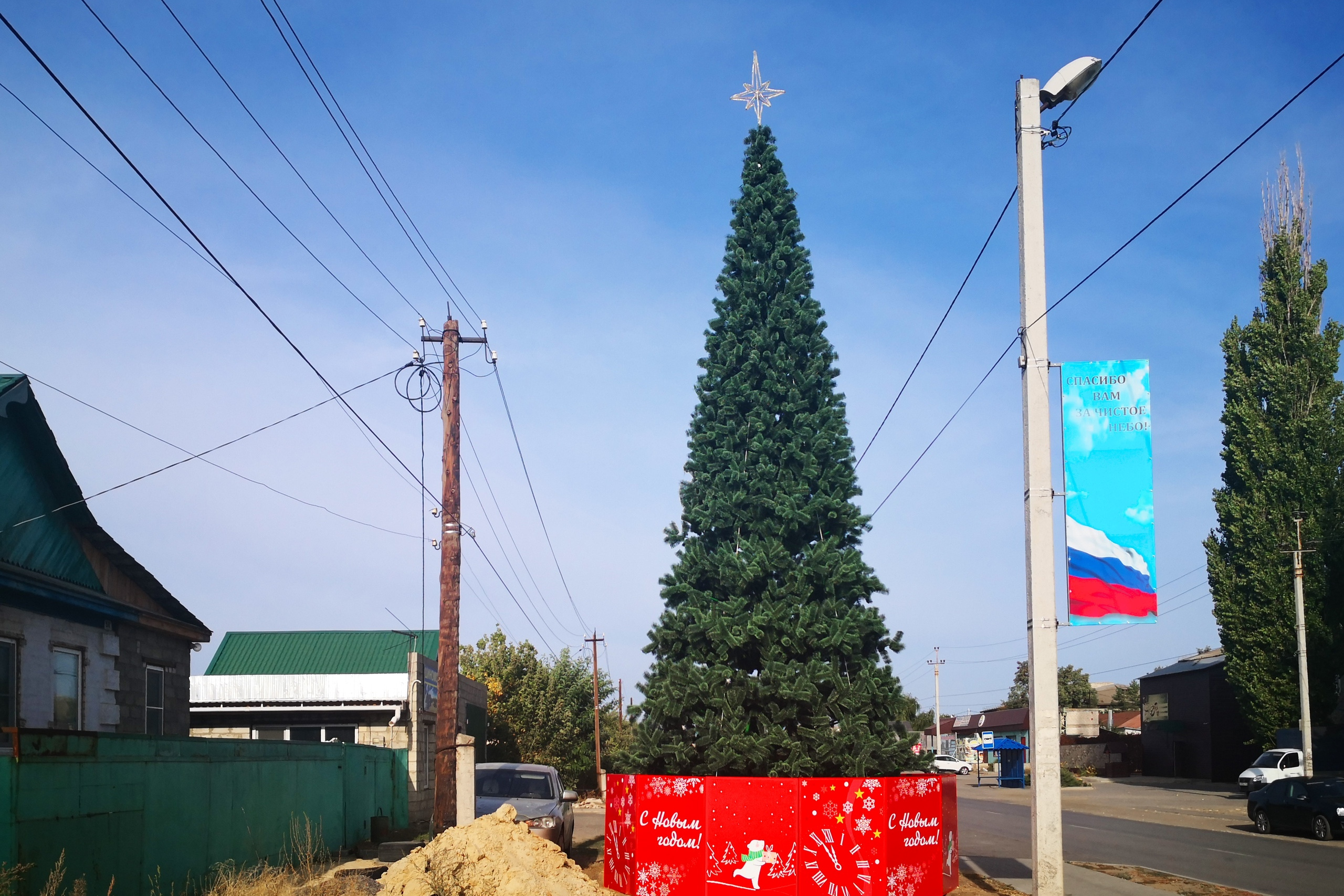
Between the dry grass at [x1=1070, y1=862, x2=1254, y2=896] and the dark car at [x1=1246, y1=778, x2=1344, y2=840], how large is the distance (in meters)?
9.25

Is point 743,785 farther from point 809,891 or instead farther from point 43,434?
point 43,434

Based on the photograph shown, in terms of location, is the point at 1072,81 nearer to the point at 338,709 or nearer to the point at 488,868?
the point at 488,868

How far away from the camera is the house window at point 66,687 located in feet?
50.9

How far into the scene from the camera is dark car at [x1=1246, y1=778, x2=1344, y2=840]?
80.5ft

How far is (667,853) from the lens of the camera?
12.4m

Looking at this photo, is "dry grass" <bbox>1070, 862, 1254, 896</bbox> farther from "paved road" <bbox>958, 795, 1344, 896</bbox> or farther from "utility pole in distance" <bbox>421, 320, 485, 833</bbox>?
"utility pole in distance" <bbox>421, 320, 485, 833</bbox>

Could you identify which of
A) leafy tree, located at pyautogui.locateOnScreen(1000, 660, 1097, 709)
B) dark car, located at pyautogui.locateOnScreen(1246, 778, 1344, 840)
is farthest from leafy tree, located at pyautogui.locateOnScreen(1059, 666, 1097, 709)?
dark car, located at pyautogui.locateOnScreen(1246, 778, 1344, 840)

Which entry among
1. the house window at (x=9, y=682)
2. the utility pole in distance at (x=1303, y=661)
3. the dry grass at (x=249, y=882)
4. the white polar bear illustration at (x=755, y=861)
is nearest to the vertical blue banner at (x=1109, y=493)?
the white polar bear illustration at (x=755, y=861)

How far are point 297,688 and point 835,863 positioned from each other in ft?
60.8

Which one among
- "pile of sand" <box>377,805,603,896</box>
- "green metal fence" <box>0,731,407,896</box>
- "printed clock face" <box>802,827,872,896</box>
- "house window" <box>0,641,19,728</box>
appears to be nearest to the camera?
"green metal fence" <box>0,731,407,896</box>

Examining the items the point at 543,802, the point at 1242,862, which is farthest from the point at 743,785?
the point at 1242,862

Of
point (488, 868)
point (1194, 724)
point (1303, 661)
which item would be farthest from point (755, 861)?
point (1194, 724)

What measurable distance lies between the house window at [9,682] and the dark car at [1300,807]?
25630 mm

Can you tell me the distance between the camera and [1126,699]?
4911 inches
